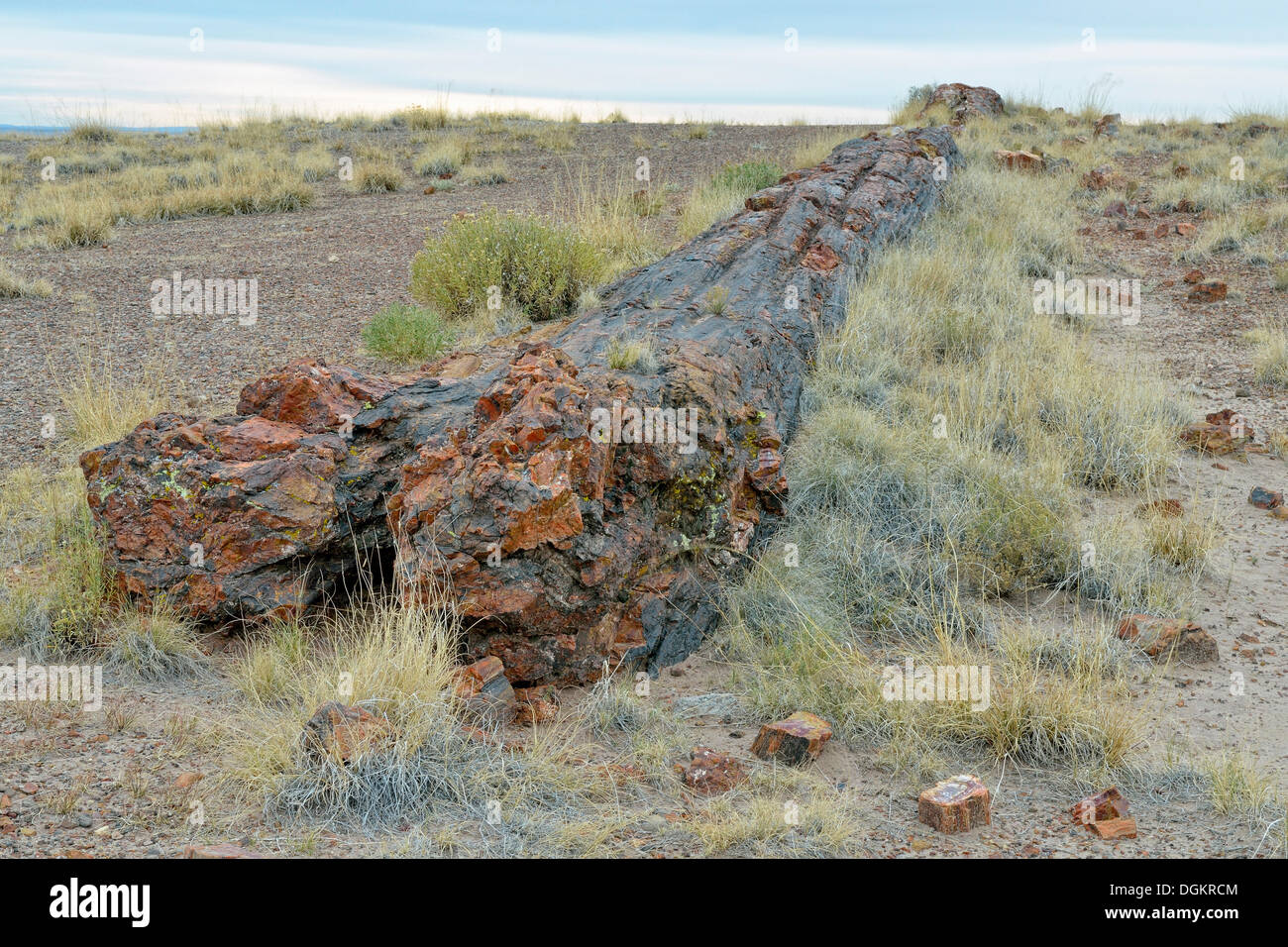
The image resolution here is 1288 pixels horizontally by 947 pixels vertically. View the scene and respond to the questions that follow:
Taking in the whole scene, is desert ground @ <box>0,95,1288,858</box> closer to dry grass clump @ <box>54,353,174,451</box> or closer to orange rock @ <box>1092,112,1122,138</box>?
dry grass clump @ <box>54,353,174,451</box>

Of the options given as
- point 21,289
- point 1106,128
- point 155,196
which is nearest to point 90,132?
point 155,196

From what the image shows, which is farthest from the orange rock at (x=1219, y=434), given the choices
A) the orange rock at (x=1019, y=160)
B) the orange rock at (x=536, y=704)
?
the orange rock at (x=1019, y=160)

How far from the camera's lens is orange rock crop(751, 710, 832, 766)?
3193 millimetres

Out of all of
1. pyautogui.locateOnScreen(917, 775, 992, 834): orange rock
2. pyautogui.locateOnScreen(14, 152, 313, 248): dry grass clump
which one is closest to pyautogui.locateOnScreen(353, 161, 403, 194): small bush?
pyautogui.locateOnScreen(14, 152, 313, 248): dry grass clump

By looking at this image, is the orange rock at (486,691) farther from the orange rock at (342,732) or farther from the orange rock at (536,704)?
the orange rock at (342,732)

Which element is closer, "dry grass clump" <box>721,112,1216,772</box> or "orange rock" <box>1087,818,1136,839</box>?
"orange rock" <box>1087,818,1136,839</box>

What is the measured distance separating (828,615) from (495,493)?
5.06 ft

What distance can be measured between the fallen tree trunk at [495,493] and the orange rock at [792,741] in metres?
0.72

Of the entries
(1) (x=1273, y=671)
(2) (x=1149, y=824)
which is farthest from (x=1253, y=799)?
(1) (x=1273, y=671)

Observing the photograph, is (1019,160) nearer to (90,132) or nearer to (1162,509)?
(1162,509)

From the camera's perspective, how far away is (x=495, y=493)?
11.3 ft

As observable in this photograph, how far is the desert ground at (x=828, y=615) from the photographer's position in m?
2.80

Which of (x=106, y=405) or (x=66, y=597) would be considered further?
(x=106, y=405)

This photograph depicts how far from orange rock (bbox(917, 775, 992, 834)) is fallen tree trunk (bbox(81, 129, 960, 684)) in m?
1.27
